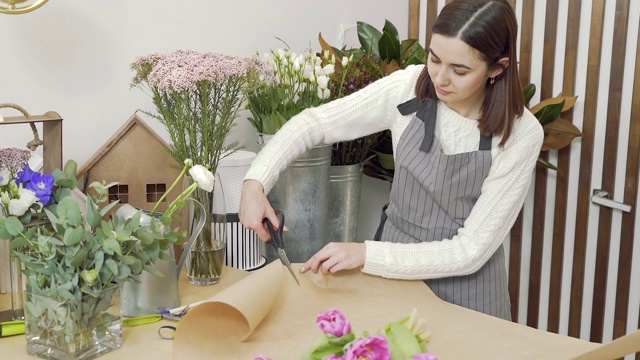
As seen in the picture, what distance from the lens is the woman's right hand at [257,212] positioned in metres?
1.63

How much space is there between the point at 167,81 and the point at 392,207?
2.12ft

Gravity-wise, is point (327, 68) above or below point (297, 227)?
above

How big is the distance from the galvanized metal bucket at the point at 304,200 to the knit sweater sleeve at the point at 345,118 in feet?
0.35

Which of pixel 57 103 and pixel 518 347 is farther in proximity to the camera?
pixel 57 103

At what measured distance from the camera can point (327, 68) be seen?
2.01 metres

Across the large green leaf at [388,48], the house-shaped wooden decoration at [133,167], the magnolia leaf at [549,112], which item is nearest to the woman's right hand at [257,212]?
the house-shaped wooden decoration at [133,167]

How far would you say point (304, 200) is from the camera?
2.01 m

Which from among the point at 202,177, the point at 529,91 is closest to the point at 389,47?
the point at 529,91

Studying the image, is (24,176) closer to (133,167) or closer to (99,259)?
(99,259)

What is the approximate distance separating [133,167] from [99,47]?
0.32 meters

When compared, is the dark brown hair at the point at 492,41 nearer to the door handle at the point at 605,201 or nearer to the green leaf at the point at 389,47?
the green leaf at the point at 389,47

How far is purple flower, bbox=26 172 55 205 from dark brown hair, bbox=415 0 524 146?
2.82 ft

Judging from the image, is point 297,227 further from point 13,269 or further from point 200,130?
point 13,269

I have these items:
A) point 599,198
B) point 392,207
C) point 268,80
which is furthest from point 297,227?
point 599,198
